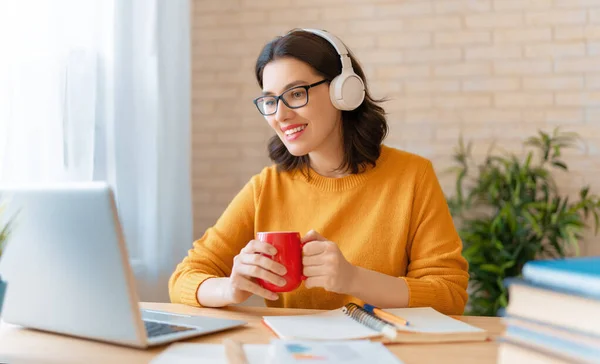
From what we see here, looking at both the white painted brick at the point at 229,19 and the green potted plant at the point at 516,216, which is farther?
the white painted brick at the point at 229,19

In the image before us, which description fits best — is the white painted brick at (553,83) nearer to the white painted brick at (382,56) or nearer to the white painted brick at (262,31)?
the white painted brick at (382,56)

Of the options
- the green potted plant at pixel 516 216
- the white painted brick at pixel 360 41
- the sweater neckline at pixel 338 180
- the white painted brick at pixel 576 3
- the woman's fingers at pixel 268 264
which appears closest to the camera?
the woman's fingers at pixel 268 264

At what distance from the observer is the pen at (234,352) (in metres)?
0.92

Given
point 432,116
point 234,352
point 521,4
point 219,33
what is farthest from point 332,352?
point 219,33

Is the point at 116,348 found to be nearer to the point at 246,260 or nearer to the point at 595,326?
the point at 246,260

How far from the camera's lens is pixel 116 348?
1.03 meters

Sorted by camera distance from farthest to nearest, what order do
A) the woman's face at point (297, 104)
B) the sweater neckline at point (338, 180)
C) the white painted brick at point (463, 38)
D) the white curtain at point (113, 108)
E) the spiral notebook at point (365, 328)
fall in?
the white painted brick at point (463, 38) < the white curtain at point (113, 108) < the sweater neckline at point (338, 180) < the woman's face at point (297, 104) < the spiral notebook at point (365, 328)

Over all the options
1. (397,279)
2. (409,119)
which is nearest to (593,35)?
(409,119)

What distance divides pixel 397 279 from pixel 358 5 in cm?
225

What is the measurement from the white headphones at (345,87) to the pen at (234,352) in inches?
31.5

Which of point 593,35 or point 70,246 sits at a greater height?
point 593,35

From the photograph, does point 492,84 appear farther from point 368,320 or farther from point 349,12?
point 368,320

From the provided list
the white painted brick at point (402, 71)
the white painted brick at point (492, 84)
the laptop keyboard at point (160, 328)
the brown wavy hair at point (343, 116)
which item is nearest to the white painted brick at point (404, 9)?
the white painted brick at point (402, 71)

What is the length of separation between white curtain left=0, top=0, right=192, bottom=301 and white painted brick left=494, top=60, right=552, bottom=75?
5.02 feet
